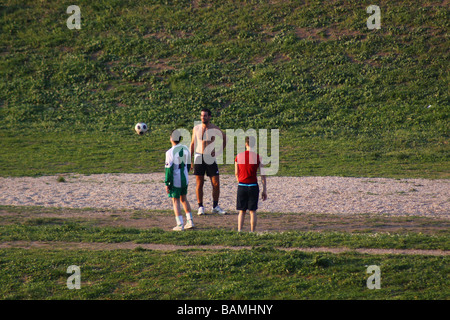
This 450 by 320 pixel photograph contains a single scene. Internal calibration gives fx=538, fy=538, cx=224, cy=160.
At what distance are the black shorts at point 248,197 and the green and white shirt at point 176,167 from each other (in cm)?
112

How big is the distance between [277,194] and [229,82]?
14107 millimetres

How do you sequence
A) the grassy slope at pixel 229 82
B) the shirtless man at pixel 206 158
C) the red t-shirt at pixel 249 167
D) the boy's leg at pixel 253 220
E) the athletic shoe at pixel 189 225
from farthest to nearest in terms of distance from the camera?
the grassy slope at pixel 229 82 → the shirtless man at pixel 206 158 → the athletic shoe at pixel 189 225 → the boy's leg at pixel 253 220 → the red t-shirt at pixel 249 167

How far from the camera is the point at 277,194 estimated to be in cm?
1316

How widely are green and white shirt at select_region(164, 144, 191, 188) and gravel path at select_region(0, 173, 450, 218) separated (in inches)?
93.1

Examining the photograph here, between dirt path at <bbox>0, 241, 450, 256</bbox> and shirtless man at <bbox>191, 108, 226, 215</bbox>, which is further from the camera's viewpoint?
shirtless man at <bbox>191, 108, 226, 215</bbox>

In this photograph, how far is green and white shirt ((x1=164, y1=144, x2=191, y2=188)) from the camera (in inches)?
379

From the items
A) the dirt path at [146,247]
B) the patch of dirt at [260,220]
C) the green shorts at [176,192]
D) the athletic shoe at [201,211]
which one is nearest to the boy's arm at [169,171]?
the green shorts at [176,192]

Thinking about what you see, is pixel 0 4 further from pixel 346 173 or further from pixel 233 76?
pixel 346 173

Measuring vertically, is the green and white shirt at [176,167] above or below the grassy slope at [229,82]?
below

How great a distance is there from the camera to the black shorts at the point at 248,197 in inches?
363

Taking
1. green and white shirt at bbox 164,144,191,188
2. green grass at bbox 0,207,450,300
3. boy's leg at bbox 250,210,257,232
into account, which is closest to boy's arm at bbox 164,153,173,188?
green and white shirt at bbox 164,144,191,188

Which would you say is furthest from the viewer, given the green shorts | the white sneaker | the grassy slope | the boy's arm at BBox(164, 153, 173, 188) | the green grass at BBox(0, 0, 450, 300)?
the grassy slope

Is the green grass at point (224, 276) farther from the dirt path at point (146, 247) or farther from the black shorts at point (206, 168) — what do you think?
the black shorts at point (206, 168)

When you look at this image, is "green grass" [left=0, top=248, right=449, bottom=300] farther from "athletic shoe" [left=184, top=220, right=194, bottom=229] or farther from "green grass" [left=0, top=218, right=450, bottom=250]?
"athletic shoe" [left=184, top=220, right=194, bottom=229]
